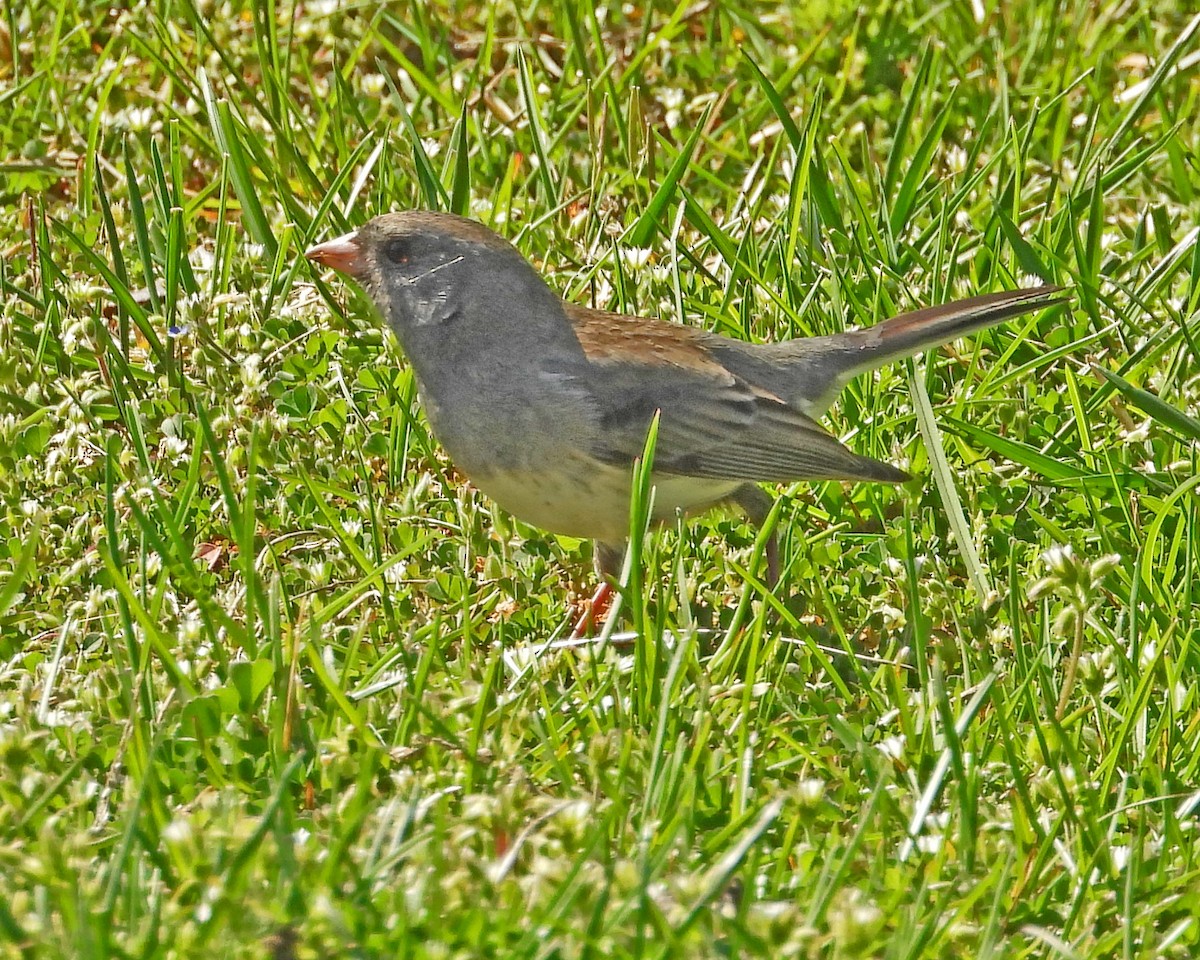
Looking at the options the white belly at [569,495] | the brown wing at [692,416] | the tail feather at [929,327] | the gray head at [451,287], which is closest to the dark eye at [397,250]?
the gray head at [451,287]

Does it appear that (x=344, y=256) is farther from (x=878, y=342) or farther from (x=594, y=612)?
(x=878, y=342)

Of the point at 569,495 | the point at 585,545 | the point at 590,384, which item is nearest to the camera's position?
the point at 569,495

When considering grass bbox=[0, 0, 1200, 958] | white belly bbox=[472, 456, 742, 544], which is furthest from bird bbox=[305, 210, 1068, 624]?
grass bbox=[0, 0, 1200, 958]

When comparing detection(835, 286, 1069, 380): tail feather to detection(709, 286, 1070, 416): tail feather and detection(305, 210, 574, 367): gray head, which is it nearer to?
detection(709, 286, 1070, 416): tail feather

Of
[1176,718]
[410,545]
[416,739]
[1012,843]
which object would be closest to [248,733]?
[416,739]

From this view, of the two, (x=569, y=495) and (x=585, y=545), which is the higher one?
(x=569, y=495)

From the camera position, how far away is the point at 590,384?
4.13 metres

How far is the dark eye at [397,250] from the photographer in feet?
14.0

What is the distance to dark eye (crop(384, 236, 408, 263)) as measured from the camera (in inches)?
168

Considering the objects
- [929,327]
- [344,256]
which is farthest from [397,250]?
[929,327]

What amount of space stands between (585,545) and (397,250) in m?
0.88

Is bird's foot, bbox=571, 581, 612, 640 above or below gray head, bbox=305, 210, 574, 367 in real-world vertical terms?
below

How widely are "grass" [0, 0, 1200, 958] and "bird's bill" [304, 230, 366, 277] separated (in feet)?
1.36

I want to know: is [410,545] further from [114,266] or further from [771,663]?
[114,266]
